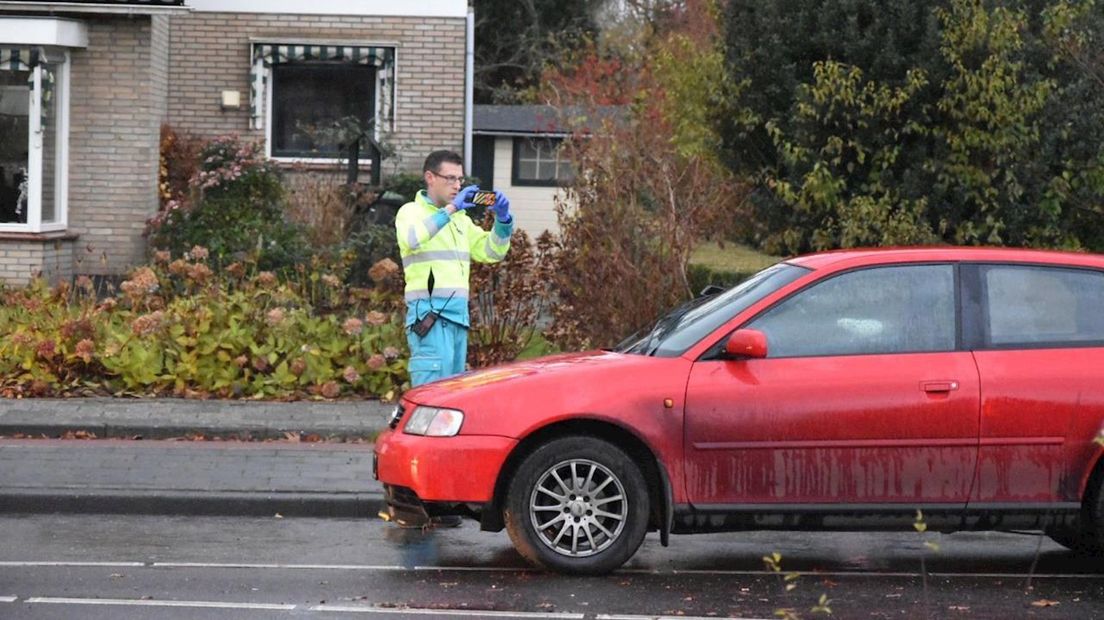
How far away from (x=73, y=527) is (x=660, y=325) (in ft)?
10.7

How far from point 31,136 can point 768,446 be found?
13348 mm

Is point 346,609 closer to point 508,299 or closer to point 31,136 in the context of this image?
point 508,299

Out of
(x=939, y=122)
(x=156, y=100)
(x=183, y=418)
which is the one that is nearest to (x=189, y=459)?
(x=183, y=418)

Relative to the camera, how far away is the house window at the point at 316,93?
21.6 metres

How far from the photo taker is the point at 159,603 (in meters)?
6.97

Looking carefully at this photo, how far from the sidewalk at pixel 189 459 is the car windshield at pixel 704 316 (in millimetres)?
2205

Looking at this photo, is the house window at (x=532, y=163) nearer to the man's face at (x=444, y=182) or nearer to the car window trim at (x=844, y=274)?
the man's face at (x=444, y=182)

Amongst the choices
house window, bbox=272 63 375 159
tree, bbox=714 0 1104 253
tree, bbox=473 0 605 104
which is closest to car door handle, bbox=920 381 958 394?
tree, bbox=714 0 1104 253

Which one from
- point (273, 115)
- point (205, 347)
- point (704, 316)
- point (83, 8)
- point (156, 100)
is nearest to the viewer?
point (704, 316)

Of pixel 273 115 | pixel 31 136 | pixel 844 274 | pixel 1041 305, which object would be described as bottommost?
pixel 1041 305

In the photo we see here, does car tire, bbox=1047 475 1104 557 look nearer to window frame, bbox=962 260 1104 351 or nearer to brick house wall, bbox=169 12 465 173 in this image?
window frame, bbox=962 260 1104 351

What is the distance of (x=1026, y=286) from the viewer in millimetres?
7867

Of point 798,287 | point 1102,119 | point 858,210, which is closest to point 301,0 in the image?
point 858,210

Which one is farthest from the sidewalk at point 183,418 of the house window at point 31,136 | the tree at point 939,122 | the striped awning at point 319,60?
the striped awning at point 319,60
